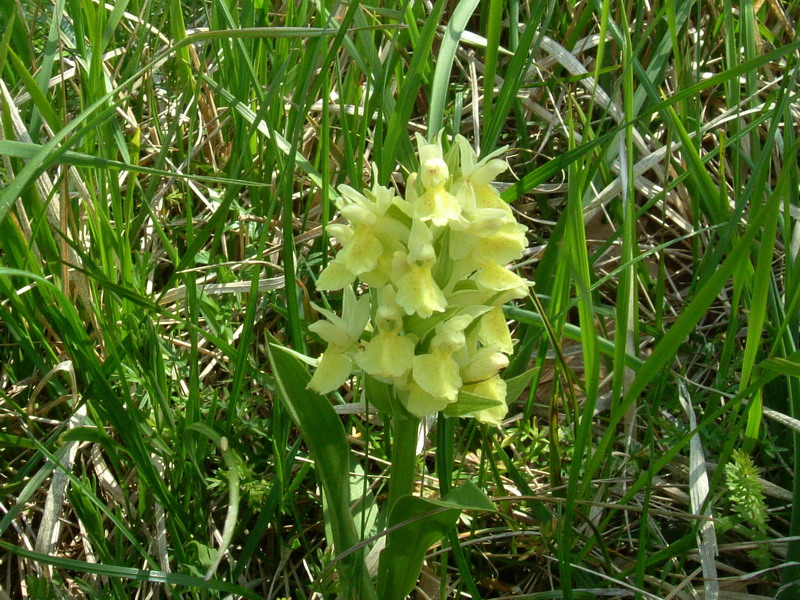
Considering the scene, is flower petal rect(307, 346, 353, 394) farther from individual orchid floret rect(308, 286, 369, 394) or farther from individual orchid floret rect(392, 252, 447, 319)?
individual orchid floret rect(392, 252, 447, 319)

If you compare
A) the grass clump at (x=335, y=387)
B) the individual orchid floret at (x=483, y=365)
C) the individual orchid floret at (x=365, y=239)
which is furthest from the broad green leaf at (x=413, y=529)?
the individual orchid floret at (x=365, y=239)

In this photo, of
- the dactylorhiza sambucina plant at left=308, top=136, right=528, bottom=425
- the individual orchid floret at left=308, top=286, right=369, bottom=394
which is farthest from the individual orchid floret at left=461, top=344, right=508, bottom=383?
the individual orchid floret at left=308, top=286, right=369, bottom=394

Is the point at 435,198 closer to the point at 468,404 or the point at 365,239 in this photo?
the point at 365,239

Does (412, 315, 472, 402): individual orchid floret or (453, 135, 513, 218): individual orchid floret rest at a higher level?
(453, 135, 513, 218): individual orchid floret

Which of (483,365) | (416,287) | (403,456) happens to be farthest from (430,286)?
(403,456)

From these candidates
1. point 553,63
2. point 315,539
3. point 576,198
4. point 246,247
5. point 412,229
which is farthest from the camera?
point 553,63

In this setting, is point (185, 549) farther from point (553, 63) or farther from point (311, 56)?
point (553, 63)

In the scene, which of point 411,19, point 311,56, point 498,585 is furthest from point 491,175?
point 498,585
